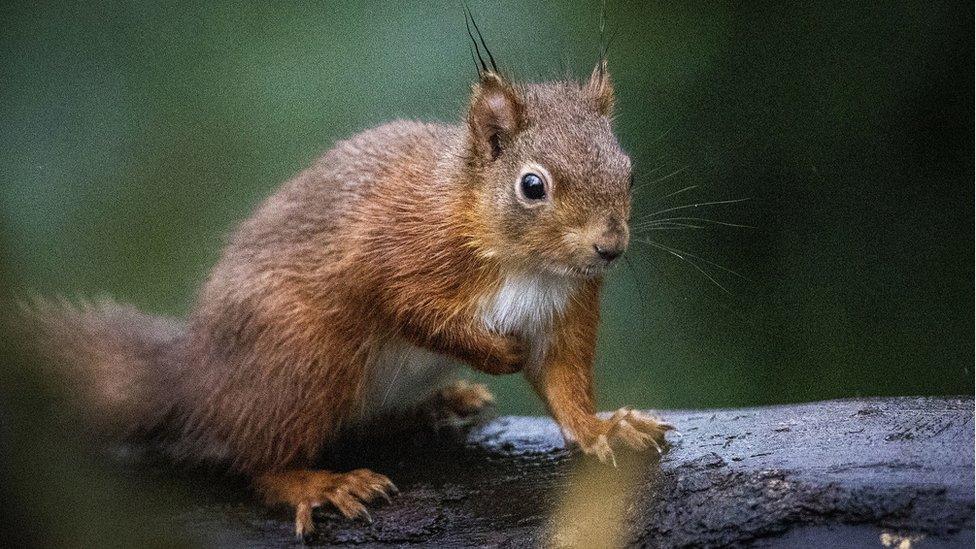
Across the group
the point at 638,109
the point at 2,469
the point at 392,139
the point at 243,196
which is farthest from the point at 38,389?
the point at 638,109

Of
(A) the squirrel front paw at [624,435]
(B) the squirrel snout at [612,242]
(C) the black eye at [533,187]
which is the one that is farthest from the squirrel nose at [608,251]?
(A) the squirrel front paw at [624,435]

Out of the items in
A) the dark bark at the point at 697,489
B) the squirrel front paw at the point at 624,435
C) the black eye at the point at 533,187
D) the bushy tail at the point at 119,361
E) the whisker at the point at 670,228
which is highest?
the whisker at the point at 670,228

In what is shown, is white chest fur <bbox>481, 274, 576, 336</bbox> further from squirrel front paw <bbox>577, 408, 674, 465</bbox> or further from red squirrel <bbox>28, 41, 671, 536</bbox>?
squirrel front paw <bbox>577, 408, 674, 465</bbox>

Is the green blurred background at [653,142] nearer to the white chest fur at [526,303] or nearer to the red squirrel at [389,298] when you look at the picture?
the red squirrel at [389,298]

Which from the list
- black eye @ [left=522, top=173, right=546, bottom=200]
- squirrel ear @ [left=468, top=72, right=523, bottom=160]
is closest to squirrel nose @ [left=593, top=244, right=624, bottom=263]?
black eye @ [left=522, top=173, right=546, bottom=200]

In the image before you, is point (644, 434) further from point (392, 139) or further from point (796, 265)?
point (392, 139)

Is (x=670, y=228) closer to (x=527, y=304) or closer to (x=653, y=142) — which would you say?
(x=653, y=142)

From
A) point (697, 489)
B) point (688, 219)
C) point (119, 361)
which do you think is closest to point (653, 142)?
point (688, 219)
